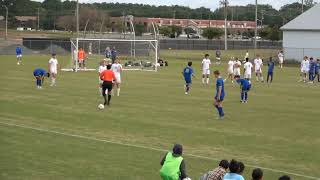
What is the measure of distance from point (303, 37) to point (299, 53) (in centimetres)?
317

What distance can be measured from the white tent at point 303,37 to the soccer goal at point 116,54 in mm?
19199

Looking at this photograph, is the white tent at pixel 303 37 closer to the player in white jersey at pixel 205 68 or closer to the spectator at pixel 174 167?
the player in white jersey at pixel 205 68

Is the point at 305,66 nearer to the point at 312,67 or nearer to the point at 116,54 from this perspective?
the point at 312,67

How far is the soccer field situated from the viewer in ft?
46.9

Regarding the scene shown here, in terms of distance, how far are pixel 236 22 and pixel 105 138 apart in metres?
156

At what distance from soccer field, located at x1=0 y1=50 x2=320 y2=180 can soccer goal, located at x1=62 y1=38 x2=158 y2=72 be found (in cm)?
1800

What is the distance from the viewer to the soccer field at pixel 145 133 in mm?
14305

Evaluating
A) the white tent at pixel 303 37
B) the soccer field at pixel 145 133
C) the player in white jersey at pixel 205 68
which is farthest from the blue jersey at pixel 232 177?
the white tent at pixel 303 37

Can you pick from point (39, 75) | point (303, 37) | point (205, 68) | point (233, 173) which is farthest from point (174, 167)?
point (303, 37)

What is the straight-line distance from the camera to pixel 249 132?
19.5m

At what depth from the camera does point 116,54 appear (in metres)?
53.3

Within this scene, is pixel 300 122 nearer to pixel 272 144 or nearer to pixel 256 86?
pixel 272 144

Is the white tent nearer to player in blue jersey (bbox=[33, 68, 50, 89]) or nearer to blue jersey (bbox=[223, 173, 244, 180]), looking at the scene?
player in blue jersey (bbox=[33, 68, 50, 89])

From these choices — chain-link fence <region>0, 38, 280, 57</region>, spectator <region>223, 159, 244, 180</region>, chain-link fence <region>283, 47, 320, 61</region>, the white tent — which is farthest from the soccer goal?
spectator <region>223, 159, 244, 180</region>
